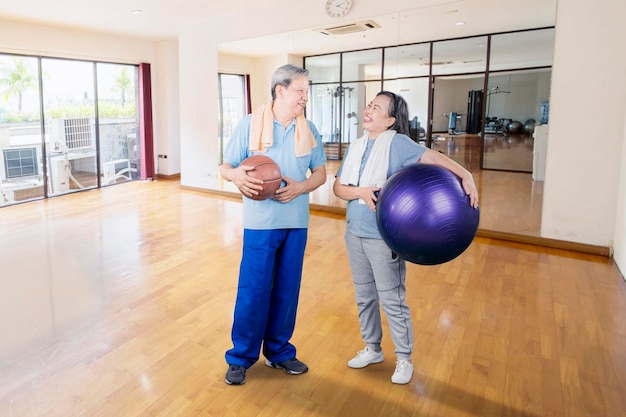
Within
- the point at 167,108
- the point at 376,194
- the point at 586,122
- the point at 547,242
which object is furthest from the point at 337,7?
the point at 167,108

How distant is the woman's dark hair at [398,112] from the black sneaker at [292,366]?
4.27 feet

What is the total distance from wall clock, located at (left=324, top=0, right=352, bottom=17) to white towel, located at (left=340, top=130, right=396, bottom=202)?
397 centimetres

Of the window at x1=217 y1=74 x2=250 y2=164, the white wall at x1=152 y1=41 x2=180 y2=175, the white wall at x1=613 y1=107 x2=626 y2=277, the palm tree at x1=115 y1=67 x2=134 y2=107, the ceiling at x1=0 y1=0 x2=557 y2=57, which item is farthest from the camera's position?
the white wall at x1=152 y1=41 x2=180 y2=175

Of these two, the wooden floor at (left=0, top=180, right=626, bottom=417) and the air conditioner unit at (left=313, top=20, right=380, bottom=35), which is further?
the air conditioner unit at (left=313, top=20, right=380, bottom=35)

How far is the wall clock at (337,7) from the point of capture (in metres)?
5.40

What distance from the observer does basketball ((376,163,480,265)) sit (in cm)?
172

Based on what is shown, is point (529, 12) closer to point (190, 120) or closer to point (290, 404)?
point (290, 404)

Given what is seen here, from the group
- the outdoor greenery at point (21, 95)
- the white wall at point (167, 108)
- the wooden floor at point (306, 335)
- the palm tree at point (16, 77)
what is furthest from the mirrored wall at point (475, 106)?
the palm tree at point (16, 77)

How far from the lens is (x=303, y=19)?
228 inches

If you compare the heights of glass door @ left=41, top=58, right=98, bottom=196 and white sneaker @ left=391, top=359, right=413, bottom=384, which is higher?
glass door @ left=41, top=58, right=98, bottom=196

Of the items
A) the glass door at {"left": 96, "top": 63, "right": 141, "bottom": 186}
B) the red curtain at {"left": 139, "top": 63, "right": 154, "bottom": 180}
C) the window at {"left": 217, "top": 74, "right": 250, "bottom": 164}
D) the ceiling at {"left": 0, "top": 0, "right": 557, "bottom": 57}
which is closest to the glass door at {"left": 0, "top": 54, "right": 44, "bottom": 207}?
the ceiling at {"left": 0, "top": 0, "right": 557, "bottom": 57}

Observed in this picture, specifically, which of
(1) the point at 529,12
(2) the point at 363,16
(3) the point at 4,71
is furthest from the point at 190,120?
(1) the point at 529,12

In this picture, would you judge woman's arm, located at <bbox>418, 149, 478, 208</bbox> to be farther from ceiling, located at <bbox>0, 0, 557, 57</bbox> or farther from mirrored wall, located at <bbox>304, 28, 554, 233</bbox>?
ceiling, located at <bbox>0, 0, 557, 57</bbox>

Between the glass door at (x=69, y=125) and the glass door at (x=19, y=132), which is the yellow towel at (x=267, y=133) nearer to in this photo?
the glass door at (x=19, y=132)
